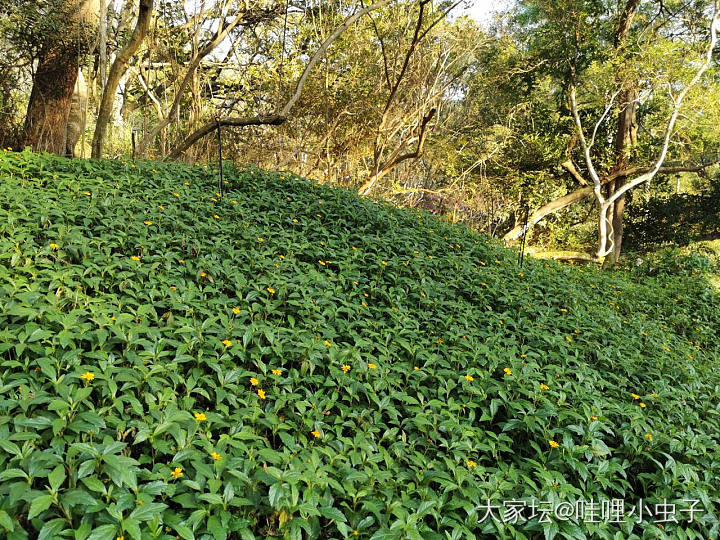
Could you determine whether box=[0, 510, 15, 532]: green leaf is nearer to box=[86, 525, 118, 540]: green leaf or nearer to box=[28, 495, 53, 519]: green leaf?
box=[28, 495, 53, 519]: green leaf

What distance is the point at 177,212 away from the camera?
3.56 metres

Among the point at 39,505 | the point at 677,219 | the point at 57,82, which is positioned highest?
the point at 57,82

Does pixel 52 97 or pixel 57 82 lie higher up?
A: pixel 57 82

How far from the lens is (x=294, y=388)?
2096 mm

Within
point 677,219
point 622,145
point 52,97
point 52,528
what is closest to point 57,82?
point 52,97

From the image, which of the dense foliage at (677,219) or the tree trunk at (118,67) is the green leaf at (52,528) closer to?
the tree trunk at (118,67)

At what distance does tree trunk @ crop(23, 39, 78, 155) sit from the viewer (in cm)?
568

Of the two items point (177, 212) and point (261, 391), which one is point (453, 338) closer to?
point (261, 391)

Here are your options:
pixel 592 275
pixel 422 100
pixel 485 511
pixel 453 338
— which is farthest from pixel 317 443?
pixel 422 100

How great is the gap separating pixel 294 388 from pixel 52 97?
5687 millimetres

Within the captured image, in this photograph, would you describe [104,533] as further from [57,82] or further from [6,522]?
[57,82]

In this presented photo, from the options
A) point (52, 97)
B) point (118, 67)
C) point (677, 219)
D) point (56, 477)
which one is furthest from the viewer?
point (677, 219)

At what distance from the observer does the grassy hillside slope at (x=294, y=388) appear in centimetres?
143

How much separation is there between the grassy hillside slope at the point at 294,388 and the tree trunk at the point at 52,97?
216cm
